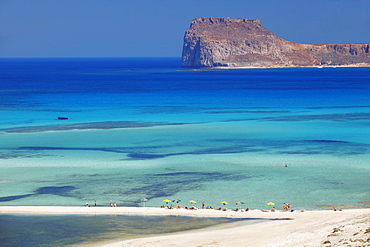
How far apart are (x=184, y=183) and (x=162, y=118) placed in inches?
1540

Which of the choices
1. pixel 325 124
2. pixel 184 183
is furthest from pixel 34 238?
pixel 325 124

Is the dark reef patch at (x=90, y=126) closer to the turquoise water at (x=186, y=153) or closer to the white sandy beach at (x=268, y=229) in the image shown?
the turquoise water at (x=186, y=153)

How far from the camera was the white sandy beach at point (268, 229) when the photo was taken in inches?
1006

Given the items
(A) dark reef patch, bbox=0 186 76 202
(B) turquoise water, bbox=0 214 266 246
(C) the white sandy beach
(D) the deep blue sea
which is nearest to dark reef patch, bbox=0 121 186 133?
(D) the deep blue sea

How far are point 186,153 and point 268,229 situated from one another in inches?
927

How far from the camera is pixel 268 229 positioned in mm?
29672

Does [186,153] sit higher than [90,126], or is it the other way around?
[90,126]

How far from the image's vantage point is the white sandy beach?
2556cm

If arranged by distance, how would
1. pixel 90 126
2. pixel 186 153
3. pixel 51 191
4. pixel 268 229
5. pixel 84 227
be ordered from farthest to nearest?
pixel 90 126
pixel 186 153
pixel 51 191
pixel 84 227
pixel 268 229

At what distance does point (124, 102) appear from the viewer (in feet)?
347

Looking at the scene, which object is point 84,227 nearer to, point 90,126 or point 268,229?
point 268,229

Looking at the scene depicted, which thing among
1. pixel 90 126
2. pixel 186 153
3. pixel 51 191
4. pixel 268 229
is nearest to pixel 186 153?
pixel 186 153

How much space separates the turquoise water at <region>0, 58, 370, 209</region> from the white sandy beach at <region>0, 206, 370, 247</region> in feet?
7.00

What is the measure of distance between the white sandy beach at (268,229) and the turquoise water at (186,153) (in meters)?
2.13
